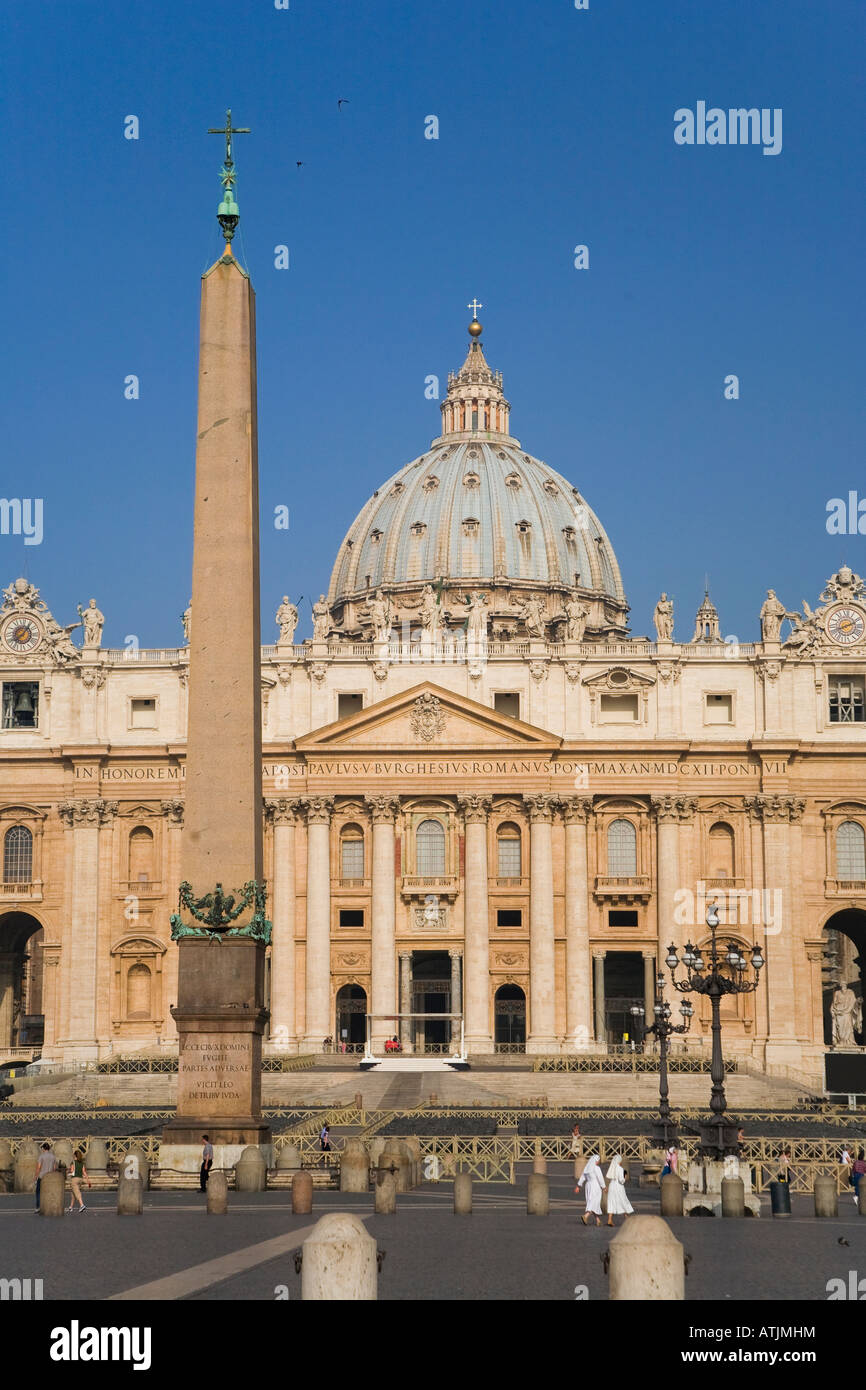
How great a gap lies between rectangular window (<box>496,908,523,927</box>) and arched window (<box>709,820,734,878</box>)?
27.5 feet

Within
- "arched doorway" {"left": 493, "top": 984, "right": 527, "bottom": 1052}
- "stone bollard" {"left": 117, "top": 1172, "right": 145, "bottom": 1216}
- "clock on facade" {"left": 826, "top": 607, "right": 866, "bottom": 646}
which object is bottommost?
"stone bollard" {"left": 117, "top": 1172, "right": 145, "bottom": 1216}

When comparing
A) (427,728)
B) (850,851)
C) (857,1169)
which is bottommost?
(857,1169)

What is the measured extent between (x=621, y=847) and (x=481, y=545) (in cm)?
5356

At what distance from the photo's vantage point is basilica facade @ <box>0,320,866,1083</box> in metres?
88.4

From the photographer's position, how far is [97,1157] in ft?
123

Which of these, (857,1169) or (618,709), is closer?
(857,1169)

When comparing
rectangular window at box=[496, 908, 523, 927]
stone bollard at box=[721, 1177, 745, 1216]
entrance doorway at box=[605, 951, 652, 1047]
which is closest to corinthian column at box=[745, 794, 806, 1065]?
entrance doorway at box=[605, 951, 652, 1047]

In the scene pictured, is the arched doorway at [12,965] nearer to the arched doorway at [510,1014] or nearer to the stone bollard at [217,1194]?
the arched doorway at [510,1014]

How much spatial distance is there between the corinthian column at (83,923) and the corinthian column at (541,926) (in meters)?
18.3

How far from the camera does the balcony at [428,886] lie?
89.5 metres

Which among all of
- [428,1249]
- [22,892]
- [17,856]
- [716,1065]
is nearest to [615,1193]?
[428,1249]

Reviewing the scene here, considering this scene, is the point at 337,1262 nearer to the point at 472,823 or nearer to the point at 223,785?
the point at 223,785

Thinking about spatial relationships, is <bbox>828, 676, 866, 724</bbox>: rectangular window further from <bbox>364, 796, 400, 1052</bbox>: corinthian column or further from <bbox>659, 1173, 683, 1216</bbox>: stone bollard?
<bbox>659, 1173, 683, 1216</bbox>: stone bollard
